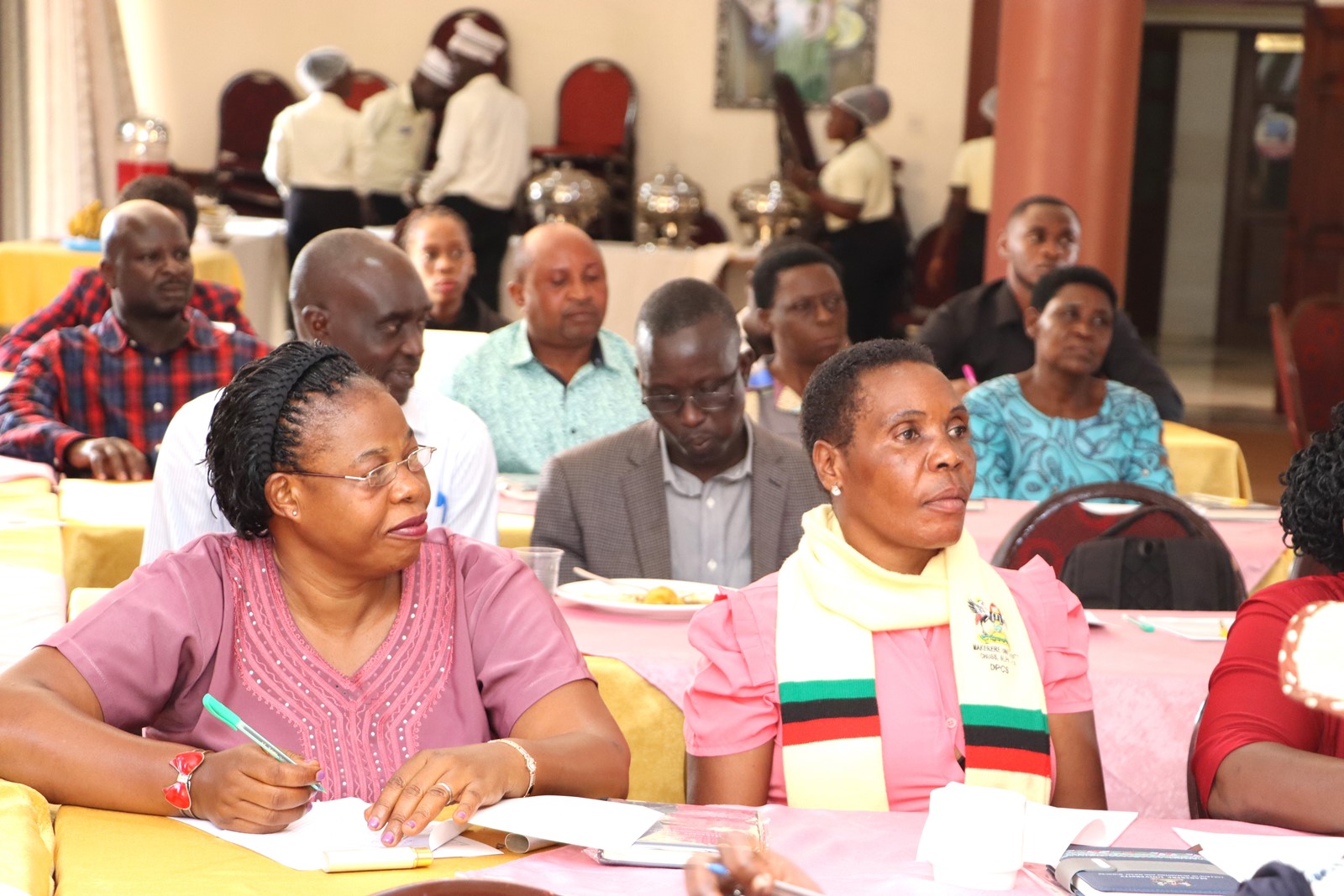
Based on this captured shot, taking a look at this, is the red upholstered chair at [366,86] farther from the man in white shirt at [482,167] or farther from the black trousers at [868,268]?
the black trousers at [868,268]

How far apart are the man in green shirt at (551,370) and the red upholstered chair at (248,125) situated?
7.67m

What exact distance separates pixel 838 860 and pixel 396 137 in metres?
9.91

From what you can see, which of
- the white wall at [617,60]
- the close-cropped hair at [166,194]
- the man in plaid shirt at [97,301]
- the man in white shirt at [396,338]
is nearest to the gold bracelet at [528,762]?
the man in white shirt at [396,338]

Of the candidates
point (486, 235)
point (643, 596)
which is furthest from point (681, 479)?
point (486, 235)

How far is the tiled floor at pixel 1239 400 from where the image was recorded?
8.44 m

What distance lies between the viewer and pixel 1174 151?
49.5 feet

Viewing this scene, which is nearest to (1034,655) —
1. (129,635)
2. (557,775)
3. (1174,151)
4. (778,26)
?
(557,775)

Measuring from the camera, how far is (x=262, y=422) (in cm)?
198

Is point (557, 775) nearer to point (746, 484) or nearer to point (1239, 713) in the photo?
point (1239, 713)

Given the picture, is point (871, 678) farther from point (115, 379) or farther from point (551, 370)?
point (115, 379)

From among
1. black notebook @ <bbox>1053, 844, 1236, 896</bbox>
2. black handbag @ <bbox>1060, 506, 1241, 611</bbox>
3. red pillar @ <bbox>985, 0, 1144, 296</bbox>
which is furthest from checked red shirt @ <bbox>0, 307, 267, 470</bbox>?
red pillar @ <bbox>985, 0, 1144, 296</bbox>

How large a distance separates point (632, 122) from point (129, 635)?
10052 millimetres

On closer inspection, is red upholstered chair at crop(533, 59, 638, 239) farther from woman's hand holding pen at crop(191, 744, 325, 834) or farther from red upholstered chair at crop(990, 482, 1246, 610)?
woman's hand holding pen at crop(191, 744, 325, 834)

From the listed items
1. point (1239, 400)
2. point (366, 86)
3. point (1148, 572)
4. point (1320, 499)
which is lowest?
point (1239, 400)
